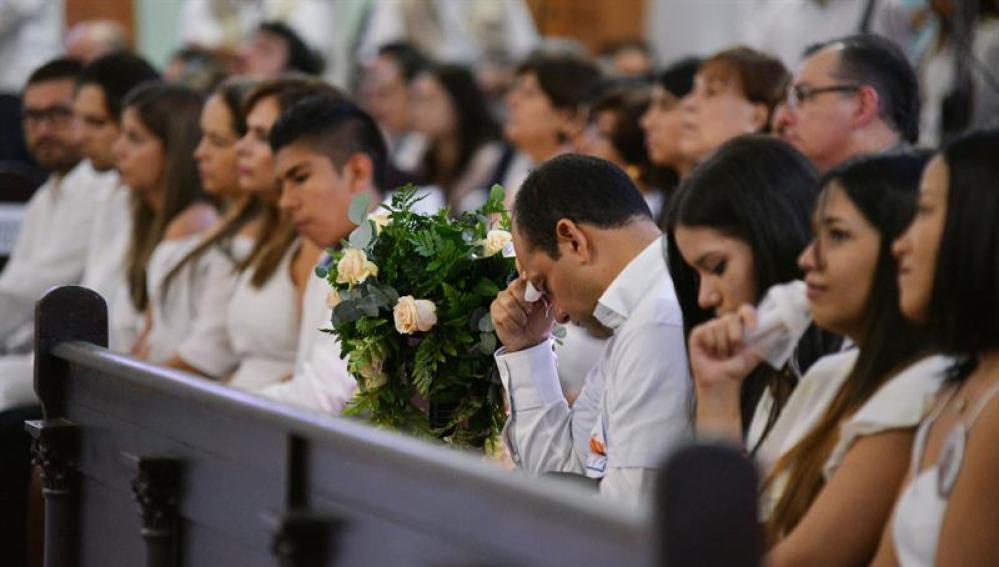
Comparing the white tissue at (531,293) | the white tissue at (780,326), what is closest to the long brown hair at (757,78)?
the white tissue at (531,293)

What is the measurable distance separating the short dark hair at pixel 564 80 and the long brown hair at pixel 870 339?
377 centimetres

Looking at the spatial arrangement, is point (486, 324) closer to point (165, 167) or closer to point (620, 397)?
point (620, 397)

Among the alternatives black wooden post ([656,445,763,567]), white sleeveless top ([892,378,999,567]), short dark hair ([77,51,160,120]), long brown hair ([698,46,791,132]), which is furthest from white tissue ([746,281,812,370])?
short dark hair ([77,51,160,120])

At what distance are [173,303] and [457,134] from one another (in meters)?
2.60

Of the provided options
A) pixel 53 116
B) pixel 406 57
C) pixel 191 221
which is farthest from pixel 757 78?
pixel 406 57

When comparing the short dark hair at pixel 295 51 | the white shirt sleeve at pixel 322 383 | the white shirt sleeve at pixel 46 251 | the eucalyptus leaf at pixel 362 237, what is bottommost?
the white shirt sleeve at pixel 46 251

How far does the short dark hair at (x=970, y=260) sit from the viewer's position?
7.71 feet

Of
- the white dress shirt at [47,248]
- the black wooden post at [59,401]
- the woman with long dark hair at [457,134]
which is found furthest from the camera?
the woman with long dark hair at [457,134]

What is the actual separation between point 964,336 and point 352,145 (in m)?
2.27

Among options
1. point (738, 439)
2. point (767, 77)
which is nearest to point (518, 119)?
point (767, 77)

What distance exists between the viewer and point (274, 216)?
489 centimetres

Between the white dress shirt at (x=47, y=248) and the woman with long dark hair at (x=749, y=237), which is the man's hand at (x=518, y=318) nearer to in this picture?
the woman with long dark hair at (x=749, y=237)

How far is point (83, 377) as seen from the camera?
3.32 m

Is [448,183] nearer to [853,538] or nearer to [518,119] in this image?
[518,119]
